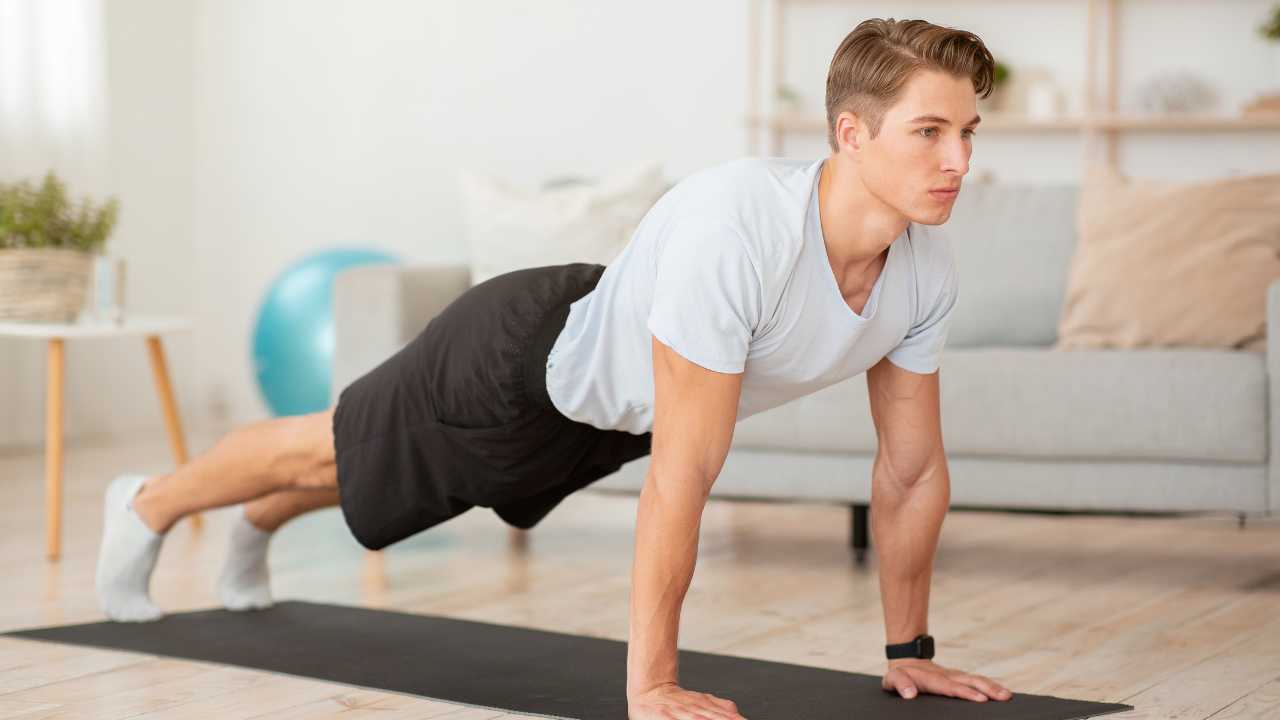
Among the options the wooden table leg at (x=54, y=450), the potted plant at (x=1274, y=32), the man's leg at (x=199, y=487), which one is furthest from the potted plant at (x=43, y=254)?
the potted plant at (x=1274, y=32)

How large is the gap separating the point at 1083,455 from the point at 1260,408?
0.30 m

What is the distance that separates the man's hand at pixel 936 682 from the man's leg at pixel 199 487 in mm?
855

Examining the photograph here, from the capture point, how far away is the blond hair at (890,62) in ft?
5.84

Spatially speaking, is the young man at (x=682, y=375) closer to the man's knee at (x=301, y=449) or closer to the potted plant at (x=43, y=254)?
the man's knee at (x=301, y=449)

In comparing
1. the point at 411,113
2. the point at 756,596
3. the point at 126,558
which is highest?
the point at 411,113

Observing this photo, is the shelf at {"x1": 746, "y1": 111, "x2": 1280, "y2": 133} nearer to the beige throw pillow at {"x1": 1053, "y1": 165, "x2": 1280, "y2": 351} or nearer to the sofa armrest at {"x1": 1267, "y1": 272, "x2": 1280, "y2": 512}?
the beige throw pillow at {"x1": 1053, "y1": 165, "x2": 1280, "y2": 351}

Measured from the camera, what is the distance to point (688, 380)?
1.78 metres

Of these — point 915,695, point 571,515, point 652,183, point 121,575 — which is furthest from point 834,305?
point 571,515

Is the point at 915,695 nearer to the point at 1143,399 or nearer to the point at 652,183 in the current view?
the point at 1143,399

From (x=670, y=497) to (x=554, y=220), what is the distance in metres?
1.78

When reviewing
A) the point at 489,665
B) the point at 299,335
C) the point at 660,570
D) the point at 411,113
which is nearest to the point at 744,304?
the point at 660,570

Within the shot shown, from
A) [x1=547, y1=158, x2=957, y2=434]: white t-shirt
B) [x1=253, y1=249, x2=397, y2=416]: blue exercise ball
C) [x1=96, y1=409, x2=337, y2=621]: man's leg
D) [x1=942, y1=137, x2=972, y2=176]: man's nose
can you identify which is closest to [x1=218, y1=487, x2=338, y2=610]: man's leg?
[x1=96, y1=409, x2=337, y2=621]: man's leg

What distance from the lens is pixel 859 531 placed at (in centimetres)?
323

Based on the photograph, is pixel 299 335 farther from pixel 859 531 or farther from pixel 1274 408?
pixel 1274 408
